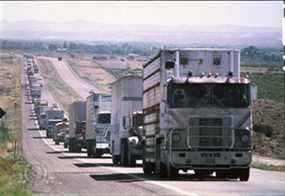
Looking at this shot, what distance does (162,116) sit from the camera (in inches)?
1062

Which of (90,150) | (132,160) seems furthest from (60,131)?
(132,160)

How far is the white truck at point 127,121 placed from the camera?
121ft

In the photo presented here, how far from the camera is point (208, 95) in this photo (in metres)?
26.6

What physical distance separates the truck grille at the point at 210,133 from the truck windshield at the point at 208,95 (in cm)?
46

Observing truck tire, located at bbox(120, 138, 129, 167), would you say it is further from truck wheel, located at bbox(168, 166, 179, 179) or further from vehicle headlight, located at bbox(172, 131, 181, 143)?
vehicle headlight, located at bbox(172, 131, 181, 143)

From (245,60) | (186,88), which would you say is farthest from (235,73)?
(245,60)

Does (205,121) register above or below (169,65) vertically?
below

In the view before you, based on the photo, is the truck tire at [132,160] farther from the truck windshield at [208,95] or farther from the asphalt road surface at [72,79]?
the asphalt road surface at [72,79]

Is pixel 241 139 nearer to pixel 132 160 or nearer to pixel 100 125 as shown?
pixel 132 160

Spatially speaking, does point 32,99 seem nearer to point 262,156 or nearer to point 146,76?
point 262,156

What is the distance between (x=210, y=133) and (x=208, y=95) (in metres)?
1.08

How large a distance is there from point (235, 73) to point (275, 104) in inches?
2342

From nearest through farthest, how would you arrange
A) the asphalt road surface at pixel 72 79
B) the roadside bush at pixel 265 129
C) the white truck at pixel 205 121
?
the white truck at pixel 205 121 < the roadside bush at pixel 265 129 < the asphalt road surface at pixel 72 79

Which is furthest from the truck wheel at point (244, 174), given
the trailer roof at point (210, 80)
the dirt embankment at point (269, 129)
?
the dirt embankment at point (269, 129)
